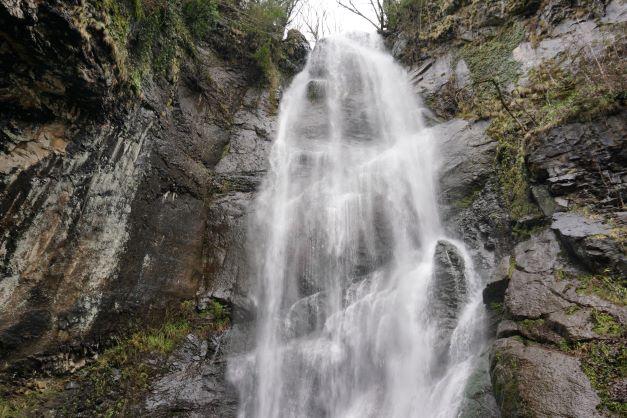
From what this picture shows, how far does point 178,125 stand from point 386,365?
688 centimetres

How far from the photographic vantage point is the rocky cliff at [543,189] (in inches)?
152

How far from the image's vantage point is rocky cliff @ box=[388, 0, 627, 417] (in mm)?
3855

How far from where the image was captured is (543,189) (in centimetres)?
617

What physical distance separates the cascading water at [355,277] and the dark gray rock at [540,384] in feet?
2.68

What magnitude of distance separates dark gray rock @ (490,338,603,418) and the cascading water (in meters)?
0.82

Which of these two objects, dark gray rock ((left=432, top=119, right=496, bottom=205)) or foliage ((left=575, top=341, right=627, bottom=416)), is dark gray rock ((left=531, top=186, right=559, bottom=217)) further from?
foliage ((left=575, top=341, right=627, bottom=416))

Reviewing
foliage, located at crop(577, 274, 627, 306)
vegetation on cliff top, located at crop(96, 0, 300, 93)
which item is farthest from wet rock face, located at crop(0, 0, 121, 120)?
foliage, located at crop(577, 274, 627, 306)

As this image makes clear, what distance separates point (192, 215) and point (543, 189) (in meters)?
7.08

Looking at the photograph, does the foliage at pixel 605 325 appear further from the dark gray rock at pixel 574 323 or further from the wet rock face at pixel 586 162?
the wet rock face at pixel 586 162

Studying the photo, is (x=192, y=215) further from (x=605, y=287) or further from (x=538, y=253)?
(x=605, y=287)

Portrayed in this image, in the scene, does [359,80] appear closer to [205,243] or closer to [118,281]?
[205,243]

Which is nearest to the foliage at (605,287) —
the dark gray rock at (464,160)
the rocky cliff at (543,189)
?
the rocky cliff at (543,189)

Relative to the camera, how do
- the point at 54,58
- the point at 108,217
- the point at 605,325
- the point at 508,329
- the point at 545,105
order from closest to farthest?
the point at 605,325, the point at 508,329, the point at 54,58, the point at 108,217, the point at 545,105

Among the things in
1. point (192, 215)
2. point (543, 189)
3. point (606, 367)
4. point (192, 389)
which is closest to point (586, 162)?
point (543, 189)
